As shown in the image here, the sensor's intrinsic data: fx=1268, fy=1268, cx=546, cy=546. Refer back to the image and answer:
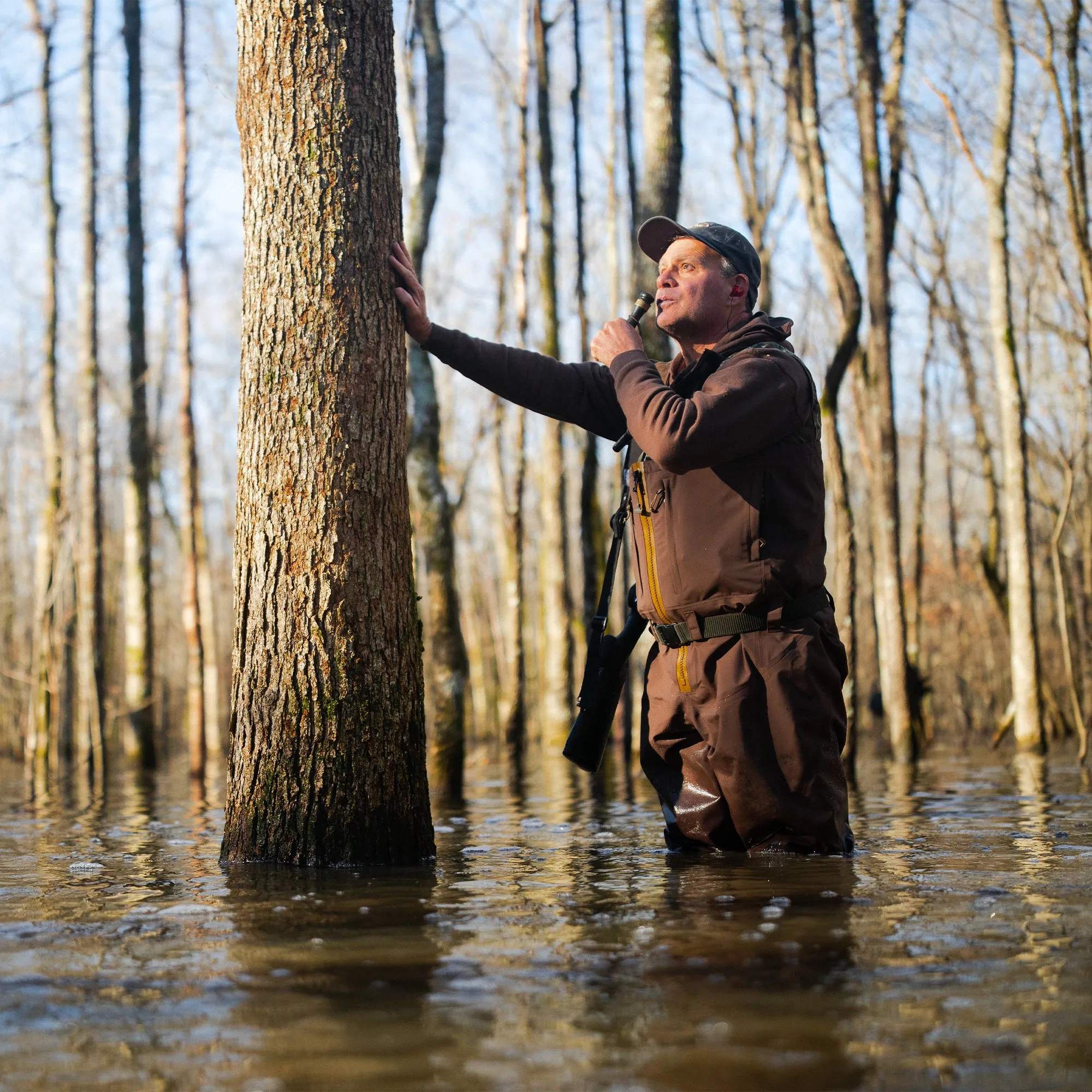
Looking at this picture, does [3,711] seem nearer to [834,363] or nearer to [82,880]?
[834,363]

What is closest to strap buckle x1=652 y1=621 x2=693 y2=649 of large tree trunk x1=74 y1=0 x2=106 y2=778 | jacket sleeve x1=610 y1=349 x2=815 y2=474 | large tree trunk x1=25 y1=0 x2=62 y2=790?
jacket sleeve x1=610 y1=349 x2=815 y2=474

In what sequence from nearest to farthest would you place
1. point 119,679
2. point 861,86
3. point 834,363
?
1. point 834,363
2. point 861,86
3. point 119,679

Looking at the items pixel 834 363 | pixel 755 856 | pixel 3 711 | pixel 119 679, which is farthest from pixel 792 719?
A: pixel 119 679

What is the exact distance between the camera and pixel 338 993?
2.59 m

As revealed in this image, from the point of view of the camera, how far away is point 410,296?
193 inches

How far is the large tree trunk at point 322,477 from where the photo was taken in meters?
4.50

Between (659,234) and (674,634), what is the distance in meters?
1.60

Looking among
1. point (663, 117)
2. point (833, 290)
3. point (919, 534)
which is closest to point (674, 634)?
point (663, 117)

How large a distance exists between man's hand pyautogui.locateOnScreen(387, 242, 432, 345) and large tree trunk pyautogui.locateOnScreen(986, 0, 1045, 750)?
1122cm

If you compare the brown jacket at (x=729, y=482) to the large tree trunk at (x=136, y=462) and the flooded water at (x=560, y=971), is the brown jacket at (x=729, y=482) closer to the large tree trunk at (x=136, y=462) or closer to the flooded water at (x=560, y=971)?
the flooded water at (x=560, y=971)

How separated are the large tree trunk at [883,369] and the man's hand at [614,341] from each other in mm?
9458

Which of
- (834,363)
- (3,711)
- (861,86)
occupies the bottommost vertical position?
(3,711)

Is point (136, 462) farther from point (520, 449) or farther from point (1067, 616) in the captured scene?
point (1067, 616)

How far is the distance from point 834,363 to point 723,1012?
31.7 ft
